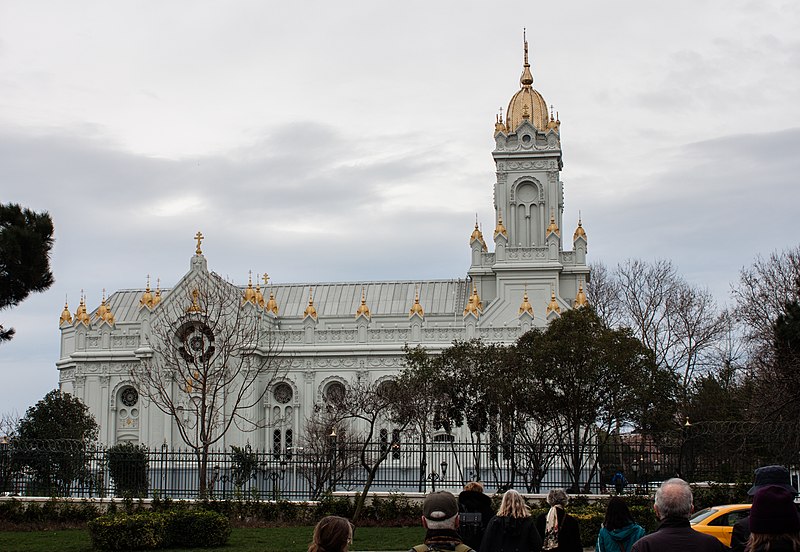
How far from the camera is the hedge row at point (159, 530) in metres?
21.0

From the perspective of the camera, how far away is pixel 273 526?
1006 inches

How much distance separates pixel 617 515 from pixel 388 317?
55203 millimetres

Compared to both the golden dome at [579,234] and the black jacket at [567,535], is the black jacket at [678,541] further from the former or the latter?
the golden dome at [579,234]

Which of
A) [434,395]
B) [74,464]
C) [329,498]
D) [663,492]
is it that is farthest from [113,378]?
[663,492]

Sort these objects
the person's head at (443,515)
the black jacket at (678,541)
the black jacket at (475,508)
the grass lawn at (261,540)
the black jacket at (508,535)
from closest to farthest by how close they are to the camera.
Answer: the black jacket at (678,541), the person's head at (443,515), the black jacket at (508,535), the black jacket at (475,508), the grass lawn at (261,540)

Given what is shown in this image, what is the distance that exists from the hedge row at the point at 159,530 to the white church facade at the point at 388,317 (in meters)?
35.5

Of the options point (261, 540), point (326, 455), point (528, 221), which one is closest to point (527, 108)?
point (528, 221)

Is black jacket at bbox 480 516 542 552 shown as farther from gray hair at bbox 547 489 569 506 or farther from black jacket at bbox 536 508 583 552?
gray hair at bbox 547 489 569 506

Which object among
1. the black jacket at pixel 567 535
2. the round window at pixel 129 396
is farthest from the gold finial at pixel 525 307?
the black jacket at pixel 567 535

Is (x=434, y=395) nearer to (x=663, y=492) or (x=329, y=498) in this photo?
(x=329, y=498)

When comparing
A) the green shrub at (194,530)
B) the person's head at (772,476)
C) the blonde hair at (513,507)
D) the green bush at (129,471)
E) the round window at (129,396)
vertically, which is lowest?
the green shrub at (194,530)

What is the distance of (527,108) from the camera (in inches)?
2643

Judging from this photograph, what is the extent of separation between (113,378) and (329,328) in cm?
1266

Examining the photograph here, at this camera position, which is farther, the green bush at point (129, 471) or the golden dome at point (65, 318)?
the golden dome at point (65, 318)
